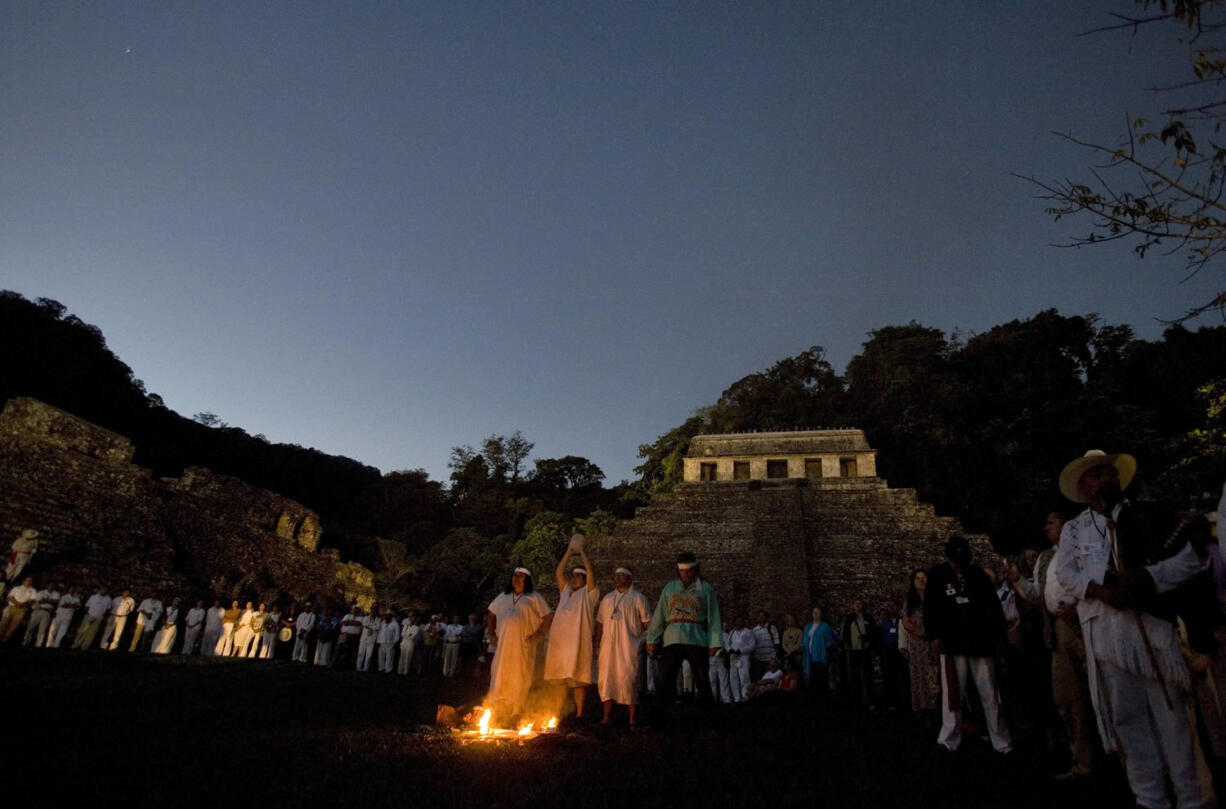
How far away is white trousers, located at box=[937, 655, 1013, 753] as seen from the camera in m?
5.80

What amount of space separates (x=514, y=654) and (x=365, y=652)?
14129 mm

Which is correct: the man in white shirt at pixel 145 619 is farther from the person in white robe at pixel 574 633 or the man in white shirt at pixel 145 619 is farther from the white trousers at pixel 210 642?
the person in white robe at pixel 574 633

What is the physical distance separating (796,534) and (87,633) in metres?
24.7

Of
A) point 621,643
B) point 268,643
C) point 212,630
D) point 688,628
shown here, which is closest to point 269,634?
point 268,643

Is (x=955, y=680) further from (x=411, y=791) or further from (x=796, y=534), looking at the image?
(x=796, y=534)

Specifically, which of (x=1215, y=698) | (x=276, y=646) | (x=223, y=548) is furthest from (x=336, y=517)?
(x=1215, y=698)

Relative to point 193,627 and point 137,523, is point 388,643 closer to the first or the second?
point 193,627

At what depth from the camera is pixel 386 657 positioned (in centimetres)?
1903

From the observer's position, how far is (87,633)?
57.6ft

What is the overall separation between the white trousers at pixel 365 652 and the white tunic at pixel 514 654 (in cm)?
1360

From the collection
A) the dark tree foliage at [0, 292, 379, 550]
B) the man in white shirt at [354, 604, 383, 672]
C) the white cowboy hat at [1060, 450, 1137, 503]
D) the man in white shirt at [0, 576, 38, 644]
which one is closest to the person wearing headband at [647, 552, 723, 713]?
the white cowboy hat at [1060, 450, 1137, 503]

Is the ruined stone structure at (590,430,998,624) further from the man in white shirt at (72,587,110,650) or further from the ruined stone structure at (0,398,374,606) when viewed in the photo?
the man in white shirt at (72,587,110,650)

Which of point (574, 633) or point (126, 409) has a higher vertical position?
point (126, 409)

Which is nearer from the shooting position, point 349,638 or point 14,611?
point 14,611
